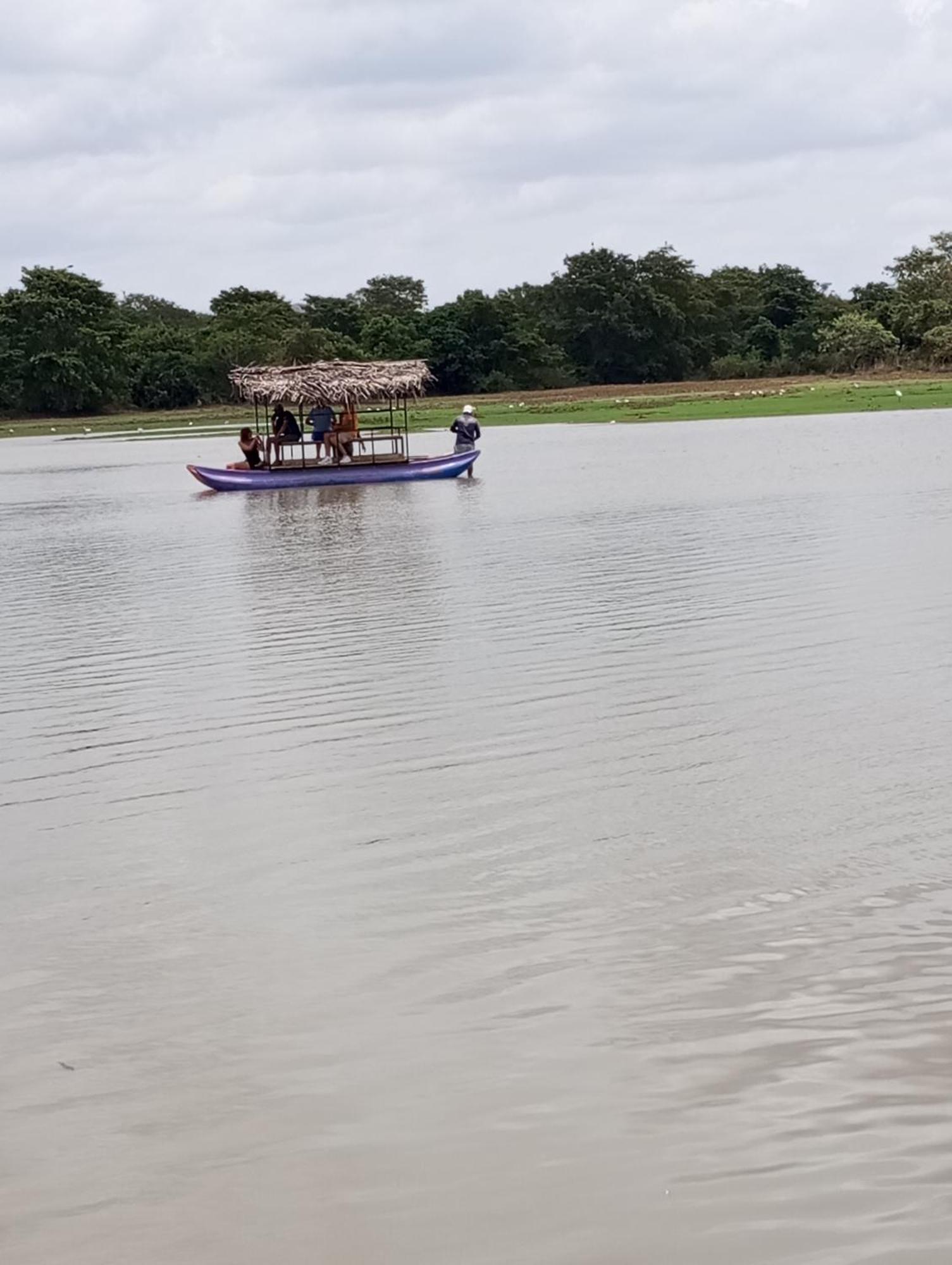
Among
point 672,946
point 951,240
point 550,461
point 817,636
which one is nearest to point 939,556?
point 817,636

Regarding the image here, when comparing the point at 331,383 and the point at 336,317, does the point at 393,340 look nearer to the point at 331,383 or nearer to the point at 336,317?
the point at 336,317

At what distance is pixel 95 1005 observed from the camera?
5945 mm

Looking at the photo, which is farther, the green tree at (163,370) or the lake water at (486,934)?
the green tree at (163,370)

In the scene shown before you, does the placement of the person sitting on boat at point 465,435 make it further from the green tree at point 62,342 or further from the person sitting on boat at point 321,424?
the green tree at point 62,342

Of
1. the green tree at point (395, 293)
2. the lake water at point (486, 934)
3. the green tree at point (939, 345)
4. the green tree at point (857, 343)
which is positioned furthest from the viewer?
the green tree at point (395, 293)

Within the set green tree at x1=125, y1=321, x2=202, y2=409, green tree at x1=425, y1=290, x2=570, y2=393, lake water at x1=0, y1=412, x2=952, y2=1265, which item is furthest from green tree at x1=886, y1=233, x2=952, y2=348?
lake water at x1=0, y1=412, x2=952, y2=1265

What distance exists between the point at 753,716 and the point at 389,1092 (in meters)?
5.19

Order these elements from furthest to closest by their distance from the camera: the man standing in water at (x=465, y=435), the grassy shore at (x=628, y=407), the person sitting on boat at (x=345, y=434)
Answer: the grassy shore at (x=628, y=407) < the person sitting on boat at (x=345, y=434) < the man standing in water at (x=465, y=435)

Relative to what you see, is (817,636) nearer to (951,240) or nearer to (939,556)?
(939,556)

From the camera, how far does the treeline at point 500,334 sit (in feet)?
246

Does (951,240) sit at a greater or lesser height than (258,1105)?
greater

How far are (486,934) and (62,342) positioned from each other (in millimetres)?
76891

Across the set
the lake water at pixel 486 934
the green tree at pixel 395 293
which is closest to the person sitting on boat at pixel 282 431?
the lake water at pixel 486 934

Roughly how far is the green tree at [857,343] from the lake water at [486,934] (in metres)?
55.8
